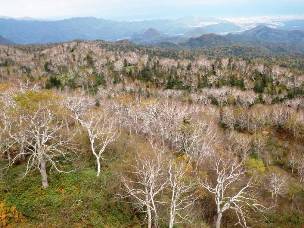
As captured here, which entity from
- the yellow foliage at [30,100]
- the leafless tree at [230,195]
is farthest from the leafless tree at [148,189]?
the yellow foliage at [30,100]

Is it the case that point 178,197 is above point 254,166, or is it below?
above

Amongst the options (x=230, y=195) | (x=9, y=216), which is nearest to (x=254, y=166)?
(x=230, y=195)

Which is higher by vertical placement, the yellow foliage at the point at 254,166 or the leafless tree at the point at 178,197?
the leafless tree at the point at 178,197

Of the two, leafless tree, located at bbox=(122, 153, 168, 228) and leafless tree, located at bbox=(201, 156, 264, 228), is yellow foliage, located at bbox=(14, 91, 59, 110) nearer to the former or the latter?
leafless tree, located at bbox=(122, 153, 168, 228)

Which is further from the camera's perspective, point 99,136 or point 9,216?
point 99,136

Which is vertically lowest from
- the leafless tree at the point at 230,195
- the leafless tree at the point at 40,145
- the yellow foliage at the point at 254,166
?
the yellow foliage at the point at 254,166

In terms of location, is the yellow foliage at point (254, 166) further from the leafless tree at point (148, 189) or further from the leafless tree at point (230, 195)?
the leafless tree at point (148, 189)

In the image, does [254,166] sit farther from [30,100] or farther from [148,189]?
[30,100]

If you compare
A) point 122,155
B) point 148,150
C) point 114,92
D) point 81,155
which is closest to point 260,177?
point 148,150
